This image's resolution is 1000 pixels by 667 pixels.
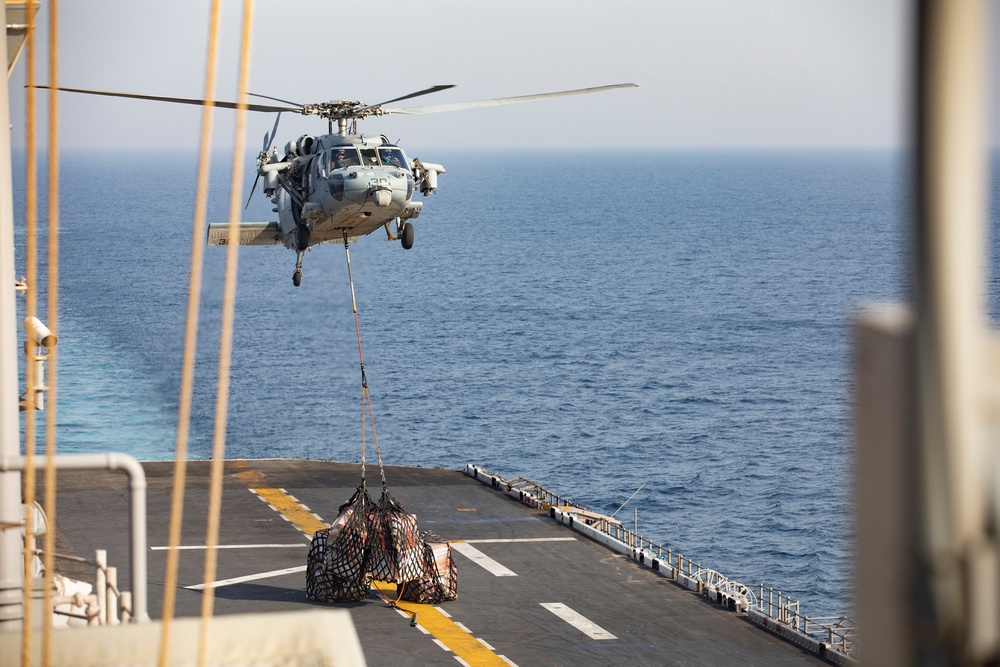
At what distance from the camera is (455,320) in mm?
136000

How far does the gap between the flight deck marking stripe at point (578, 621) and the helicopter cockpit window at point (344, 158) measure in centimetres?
1782

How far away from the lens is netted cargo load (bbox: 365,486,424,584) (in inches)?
1587

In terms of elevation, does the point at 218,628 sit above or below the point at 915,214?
below

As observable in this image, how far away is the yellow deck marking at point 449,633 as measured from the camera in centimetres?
3775

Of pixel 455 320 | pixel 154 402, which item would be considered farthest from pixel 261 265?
pixel 154 402

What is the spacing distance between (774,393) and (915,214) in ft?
342

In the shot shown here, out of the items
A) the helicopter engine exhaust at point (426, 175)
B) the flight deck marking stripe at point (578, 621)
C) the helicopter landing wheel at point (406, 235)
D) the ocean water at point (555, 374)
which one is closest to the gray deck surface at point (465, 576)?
→ the flight deck marking stripe at point (578, 621)

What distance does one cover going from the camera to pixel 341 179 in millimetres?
30953

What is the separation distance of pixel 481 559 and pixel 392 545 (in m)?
9.66

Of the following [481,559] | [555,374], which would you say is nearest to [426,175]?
[481,559]

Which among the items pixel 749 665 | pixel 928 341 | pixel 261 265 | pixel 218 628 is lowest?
pixel 749 665

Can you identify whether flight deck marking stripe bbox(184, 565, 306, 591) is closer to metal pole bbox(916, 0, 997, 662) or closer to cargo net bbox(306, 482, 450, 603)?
cargo net bbox(306, 482, 450, 603)

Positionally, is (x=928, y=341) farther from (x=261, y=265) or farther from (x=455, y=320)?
(x=261, y=265)

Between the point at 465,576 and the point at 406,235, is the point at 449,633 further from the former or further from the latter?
the point at 406,235
